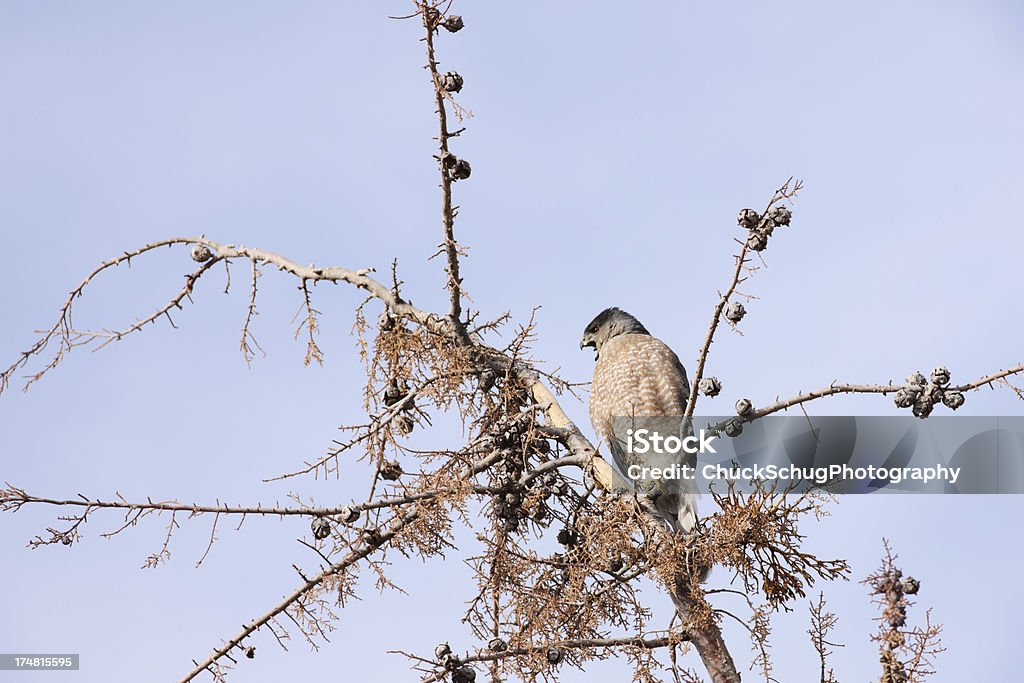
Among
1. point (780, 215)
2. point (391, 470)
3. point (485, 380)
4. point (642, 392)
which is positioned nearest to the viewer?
point (780, 215)

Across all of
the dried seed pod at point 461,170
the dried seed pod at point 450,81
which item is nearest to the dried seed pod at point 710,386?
the dried seed pod at point 461,170

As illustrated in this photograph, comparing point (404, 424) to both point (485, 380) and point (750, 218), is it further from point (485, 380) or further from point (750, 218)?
point (750, 218)

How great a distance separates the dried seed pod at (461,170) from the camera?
4977mm

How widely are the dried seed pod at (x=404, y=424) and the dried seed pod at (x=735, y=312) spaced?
1509mm

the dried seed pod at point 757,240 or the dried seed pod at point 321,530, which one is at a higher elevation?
the dried seed pod at point 757,240

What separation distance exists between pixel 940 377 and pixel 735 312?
849 millimetres

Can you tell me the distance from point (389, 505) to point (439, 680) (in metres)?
0.75

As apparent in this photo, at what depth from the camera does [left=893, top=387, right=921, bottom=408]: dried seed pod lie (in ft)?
15.9

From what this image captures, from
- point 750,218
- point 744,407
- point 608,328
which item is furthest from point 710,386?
point 608,328

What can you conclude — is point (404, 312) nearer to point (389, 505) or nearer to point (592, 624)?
point (389, 505)

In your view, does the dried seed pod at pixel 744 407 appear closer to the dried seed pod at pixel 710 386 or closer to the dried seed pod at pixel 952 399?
the dried seed pod at pixel 710 386

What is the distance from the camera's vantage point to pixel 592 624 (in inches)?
203

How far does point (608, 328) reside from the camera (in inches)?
309

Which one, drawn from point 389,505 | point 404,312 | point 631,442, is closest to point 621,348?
point 631,442
